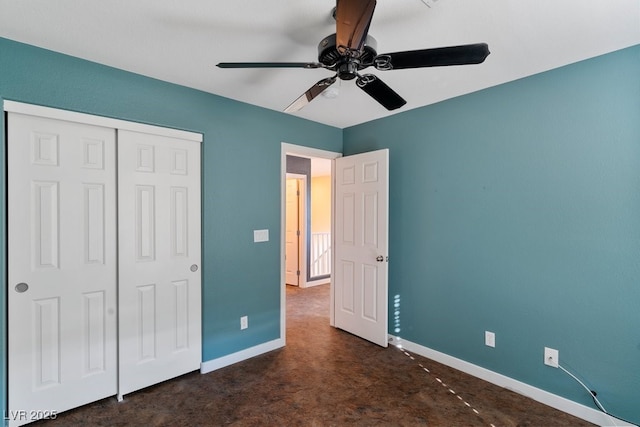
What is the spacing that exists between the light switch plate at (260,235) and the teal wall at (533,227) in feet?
4.67

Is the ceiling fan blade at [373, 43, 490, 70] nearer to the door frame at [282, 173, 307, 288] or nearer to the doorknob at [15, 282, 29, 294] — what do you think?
the doorknob at [15, 282, 29, 294]

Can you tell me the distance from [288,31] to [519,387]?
10.0 feet

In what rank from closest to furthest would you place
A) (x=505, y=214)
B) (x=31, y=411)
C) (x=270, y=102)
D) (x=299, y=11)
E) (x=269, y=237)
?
(x=299, y=11) < (x=31, y=411) < (x=505, y=214) < (x=270, y=102) < (x=269, y=237)

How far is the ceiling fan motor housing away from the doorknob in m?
2.29

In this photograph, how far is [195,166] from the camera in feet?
8.67

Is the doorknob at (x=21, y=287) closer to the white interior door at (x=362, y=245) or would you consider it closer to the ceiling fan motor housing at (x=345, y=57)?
the ceiling fan motor housing at (x=345, y=57)

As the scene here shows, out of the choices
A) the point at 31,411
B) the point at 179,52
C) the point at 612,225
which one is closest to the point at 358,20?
the point at 179,52

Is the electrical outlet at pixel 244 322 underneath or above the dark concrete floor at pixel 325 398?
above

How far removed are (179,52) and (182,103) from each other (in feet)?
1.99

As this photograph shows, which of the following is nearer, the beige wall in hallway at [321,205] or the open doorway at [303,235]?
the open doorway at [303,235]

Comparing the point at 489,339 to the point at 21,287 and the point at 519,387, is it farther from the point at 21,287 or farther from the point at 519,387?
the point at 21,287

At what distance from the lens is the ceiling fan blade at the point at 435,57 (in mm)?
1348

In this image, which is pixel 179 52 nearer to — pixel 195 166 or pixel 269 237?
pixel 195 166

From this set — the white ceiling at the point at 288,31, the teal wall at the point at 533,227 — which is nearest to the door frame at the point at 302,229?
the teal wall at the point at 533,227
